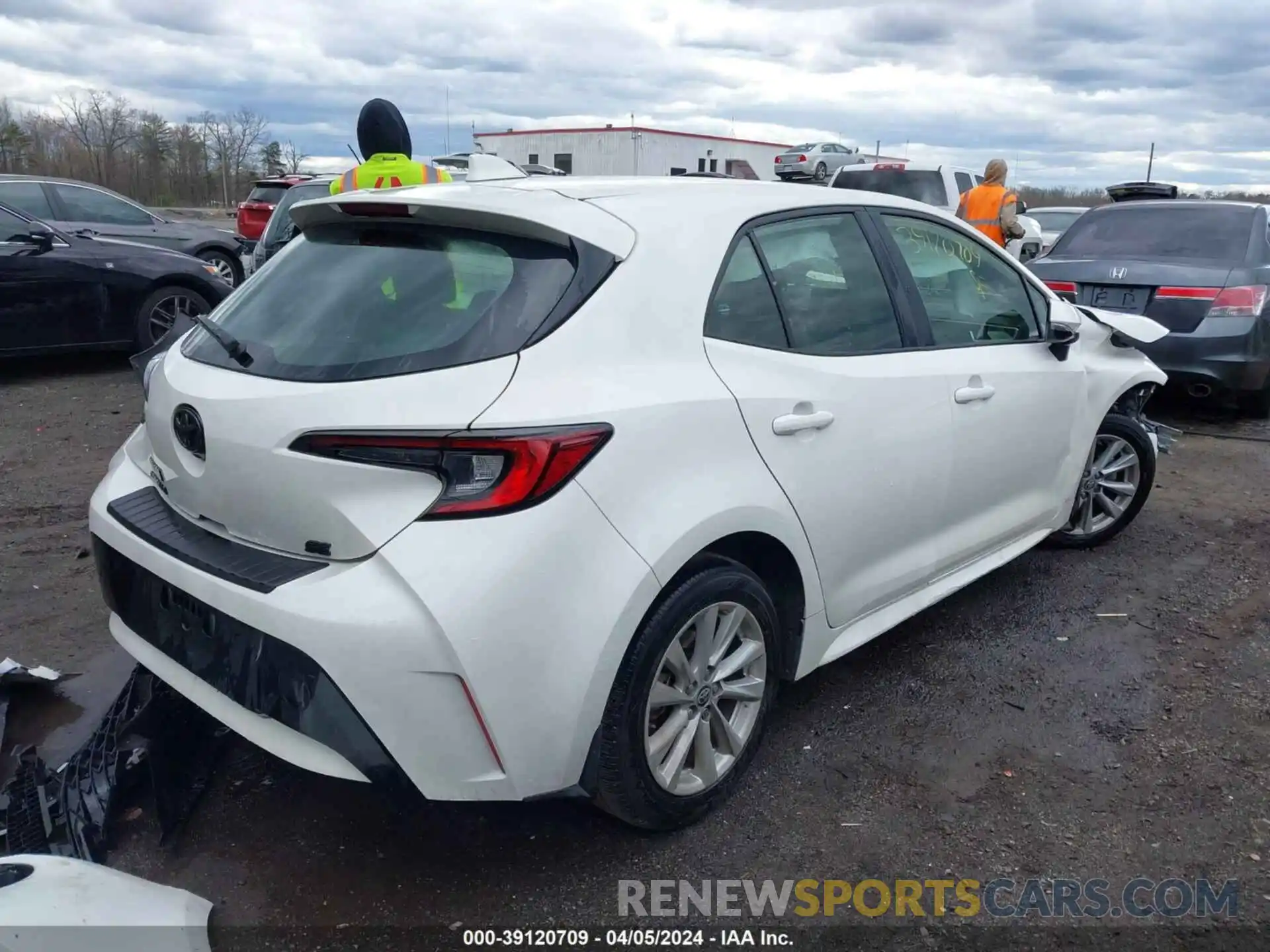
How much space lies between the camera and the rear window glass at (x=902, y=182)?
1388 cm

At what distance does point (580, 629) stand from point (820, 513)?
96 centimetres

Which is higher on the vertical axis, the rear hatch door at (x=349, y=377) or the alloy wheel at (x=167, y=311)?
the rear hatch door at (x=349, y=377)

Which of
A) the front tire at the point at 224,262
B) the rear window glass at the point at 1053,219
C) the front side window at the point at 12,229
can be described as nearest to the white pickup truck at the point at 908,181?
the rear window glass at the point at 1053,219

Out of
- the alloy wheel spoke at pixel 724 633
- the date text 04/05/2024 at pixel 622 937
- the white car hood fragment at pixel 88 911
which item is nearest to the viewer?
the white car hood fragment at pixel 88 911

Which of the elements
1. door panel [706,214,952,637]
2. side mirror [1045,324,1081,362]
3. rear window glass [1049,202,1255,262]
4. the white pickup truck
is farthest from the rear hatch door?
the white pickup truck

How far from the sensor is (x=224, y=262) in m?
12.0

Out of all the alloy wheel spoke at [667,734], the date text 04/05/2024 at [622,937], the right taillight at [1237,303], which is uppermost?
the right taillight at [1237,303]

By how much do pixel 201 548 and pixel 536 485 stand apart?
92cm

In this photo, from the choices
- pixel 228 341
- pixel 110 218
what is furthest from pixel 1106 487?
pixel 110 218

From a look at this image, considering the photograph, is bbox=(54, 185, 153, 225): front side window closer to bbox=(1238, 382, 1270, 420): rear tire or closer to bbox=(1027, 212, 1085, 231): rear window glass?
bbox=(1238, 382, 1270, 420): rear tire

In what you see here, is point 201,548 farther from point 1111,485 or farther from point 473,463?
point 1111,485

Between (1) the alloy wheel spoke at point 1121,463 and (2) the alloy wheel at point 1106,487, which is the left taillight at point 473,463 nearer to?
(2) the alloy wheel at point 1106,487

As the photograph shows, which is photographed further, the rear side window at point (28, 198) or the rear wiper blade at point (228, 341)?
the rear side window at point (28, 198)

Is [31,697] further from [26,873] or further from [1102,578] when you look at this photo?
[1102,578]
